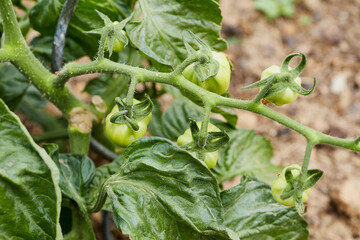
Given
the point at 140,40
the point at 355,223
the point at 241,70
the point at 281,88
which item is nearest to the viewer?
the point at 281,88

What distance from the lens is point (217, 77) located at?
2.91 feet

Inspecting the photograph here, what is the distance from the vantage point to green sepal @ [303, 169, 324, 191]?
0.83 metres

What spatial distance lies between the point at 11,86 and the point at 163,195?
2.42 ft

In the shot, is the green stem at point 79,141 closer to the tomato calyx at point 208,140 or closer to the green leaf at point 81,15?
the green leaf at point 81,15

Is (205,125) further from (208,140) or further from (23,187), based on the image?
(23,187)

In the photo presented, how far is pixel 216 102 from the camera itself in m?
0.86

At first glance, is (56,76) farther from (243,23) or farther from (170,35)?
(243,23)

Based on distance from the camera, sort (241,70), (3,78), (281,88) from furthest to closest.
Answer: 1. (241,70)
2. (3,78)
3. (281,88)

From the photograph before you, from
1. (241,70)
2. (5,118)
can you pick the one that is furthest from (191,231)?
(241,70)

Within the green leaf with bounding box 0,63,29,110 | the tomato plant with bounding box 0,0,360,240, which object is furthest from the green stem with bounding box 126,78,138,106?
the green leaf with bounding box 0,63,29,110

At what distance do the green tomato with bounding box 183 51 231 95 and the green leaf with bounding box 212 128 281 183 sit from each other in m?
0.44

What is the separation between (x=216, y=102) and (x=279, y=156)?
1286 millimetres

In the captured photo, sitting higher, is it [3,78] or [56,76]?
[56,76]

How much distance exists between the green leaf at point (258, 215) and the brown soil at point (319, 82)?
0.82 meters
